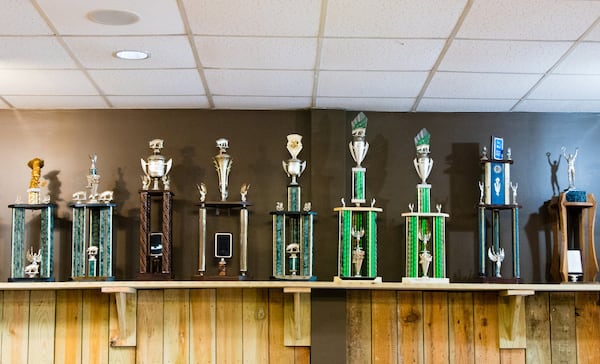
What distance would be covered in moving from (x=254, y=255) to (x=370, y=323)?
78cm

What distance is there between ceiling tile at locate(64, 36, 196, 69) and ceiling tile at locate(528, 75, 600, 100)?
1.83 meters

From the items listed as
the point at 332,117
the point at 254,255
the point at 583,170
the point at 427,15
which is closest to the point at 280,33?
the point at 427,15

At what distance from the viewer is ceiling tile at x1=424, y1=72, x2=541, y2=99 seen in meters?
4.10

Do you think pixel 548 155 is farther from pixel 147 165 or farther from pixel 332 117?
pixel 147 165

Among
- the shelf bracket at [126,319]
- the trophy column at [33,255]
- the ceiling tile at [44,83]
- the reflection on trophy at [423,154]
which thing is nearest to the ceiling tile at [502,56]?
the reflection on trophy at [423,154]

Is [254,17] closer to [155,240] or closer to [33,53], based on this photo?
[33,53]

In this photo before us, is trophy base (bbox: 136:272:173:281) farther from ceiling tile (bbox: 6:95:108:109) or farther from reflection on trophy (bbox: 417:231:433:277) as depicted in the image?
reflection on trophy (bbox: 417:231:433:277)

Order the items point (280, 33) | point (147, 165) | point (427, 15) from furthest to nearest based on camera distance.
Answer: point (147, 165) < point (280, 33) < point (427, 15)

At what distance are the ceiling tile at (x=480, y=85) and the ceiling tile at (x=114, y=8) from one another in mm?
1440

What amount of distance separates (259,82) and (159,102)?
0.74m

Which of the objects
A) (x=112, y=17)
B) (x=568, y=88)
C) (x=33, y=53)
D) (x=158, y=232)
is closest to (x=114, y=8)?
(x=112, y=17)

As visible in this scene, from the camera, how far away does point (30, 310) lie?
473 cm

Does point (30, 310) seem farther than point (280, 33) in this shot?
Yes

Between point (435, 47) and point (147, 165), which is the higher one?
point (435, 47)
